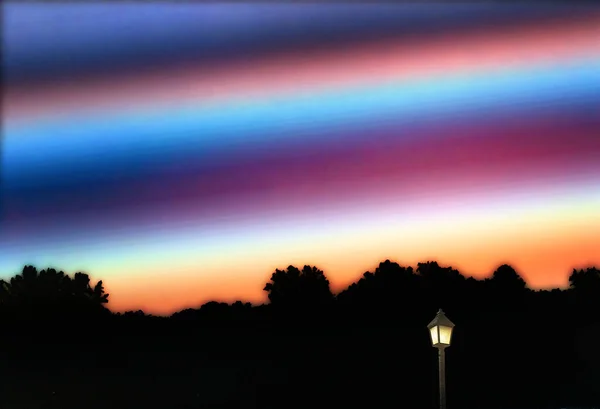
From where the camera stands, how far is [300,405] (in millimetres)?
32562

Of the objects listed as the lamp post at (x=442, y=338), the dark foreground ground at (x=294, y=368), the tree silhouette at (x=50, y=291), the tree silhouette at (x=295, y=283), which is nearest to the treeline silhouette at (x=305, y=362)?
the dark foreground ground at (x=294, y=368)

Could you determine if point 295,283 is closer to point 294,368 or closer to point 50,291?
point 50,291

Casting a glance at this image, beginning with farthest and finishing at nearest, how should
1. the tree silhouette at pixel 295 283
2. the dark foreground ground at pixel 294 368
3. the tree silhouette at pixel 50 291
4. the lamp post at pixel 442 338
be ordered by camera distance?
the tree silhouette at pixel 295 283, the tree silhouette at pixel 50 291, the dark foreground ground at pixel 294 368, the lamp post at pixel 442 338

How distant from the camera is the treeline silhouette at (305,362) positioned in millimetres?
32531

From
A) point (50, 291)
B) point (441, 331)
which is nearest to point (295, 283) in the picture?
point (50, 291)

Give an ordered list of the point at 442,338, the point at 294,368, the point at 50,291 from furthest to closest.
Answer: the point at 50,291, the point at 294,368, the point at 442,338

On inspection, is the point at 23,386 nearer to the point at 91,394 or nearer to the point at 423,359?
the point at 91,394

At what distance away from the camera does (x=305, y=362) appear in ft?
115

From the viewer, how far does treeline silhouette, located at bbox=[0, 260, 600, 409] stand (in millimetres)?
32531

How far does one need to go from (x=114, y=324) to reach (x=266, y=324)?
7553 mm

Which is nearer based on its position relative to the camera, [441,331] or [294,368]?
[441,331]

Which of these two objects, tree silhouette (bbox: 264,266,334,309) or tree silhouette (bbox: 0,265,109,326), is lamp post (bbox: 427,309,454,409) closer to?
tree silhouette (bbox: 0,265,109,326)

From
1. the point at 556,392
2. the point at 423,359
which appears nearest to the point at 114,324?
the point at 423,359

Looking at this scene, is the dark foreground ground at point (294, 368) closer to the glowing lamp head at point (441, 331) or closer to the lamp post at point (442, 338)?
the lamp post at point (442, 338)
